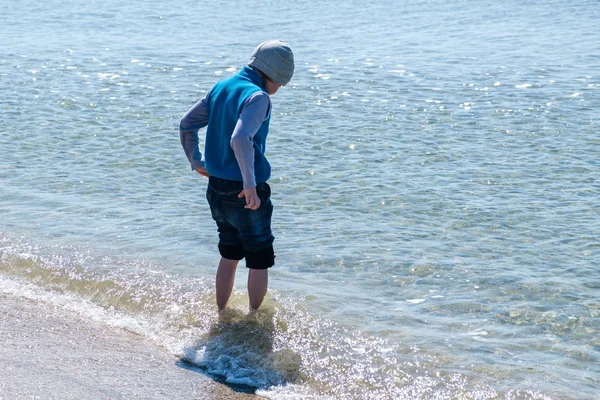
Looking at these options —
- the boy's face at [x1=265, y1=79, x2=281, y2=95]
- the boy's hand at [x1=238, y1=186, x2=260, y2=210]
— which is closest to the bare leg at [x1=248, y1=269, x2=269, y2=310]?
the boy's hand at [x1=238, y1=186, x2=260, y2=210]

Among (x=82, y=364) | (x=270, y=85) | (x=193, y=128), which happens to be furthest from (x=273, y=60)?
(x=82, y=364)

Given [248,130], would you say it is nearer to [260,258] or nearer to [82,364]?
[260,258]

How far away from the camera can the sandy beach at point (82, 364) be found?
5.05m

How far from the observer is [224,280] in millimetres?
6207

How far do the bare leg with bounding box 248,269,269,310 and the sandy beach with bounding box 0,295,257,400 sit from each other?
2.40 feet

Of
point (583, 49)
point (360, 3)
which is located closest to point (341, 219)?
point (583, 49)

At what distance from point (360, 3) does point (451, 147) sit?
16.8 metres

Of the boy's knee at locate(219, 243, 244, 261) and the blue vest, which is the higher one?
the blue vest

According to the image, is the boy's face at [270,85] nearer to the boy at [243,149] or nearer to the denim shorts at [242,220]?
the boy at [243,149]

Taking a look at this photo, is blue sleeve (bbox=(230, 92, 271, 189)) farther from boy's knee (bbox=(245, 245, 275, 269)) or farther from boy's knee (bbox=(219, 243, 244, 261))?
boy's knee (bbox=(219, 243, 244, 261))

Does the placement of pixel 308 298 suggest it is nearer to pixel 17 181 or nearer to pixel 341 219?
pixel 341 219

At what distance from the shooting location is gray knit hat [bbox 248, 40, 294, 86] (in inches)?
217

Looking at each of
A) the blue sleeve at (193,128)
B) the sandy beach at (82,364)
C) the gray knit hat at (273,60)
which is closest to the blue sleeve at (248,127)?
the gray knit hat at (273,60)

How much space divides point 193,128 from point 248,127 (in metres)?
0.72
